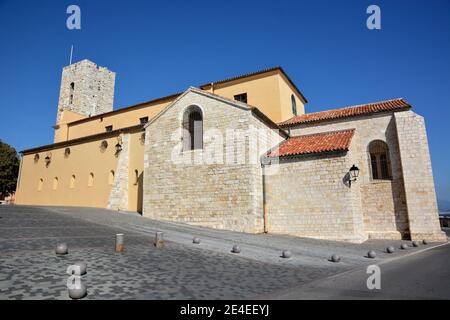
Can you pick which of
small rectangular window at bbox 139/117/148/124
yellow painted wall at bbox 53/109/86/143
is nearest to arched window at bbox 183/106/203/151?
small rectangular window at bbox 139/117/148/124

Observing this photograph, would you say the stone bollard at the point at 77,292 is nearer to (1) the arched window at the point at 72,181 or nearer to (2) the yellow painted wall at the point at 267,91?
(2) the yellow painted wall at the point at 267,91

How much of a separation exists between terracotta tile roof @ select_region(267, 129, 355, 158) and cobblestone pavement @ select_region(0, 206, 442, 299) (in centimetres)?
548

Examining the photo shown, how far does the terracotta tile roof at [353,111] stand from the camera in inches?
696

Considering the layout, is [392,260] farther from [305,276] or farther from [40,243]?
[40,243]

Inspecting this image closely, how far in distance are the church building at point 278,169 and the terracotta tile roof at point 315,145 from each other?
0.06 m

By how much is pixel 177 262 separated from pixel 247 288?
2551 millimetres

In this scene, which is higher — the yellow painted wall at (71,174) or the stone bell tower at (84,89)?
the stone bell tower at (84,89)

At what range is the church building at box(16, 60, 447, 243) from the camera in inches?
583

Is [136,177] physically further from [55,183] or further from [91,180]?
[55,183]

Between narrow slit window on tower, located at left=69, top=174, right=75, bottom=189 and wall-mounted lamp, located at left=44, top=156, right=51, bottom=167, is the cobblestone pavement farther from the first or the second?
wall-mounted lamp, located at left=44, top=156, right=51, bottom=167

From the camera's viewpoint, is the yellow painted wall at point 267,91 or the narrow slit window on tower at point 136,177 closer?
the narrow slit window on tower at point 136,177

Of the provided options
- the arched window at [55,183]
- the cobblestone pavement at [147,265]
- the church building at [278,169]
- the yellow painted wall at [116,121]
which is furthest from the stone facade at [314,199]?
the arched window at [55,183]

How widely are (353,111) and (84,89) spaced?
3362 centimetres
